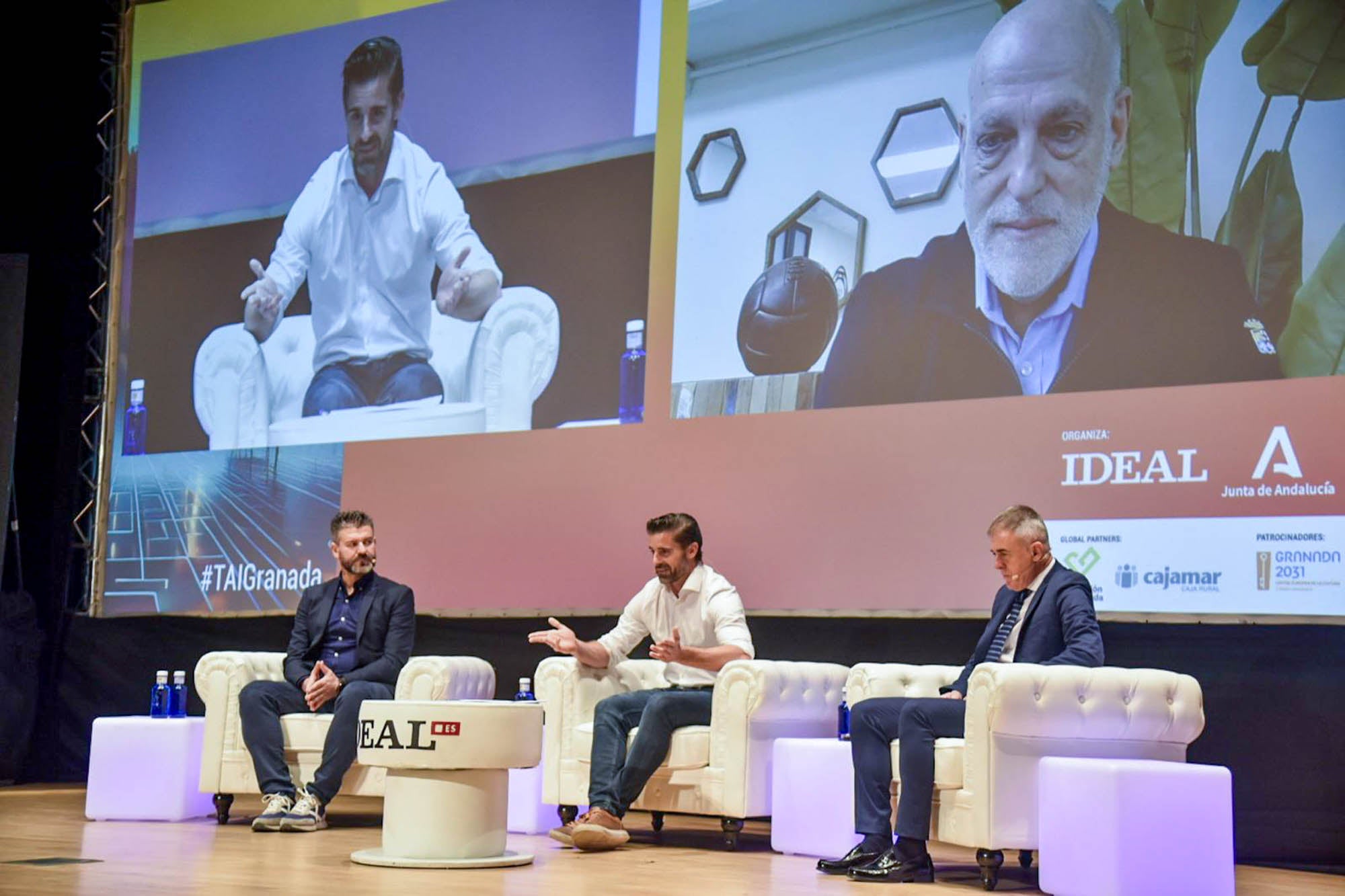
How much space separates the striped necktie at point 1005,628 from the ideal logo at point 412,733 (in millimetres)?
1476

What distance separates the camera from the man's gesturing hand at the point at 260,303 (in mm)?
6949

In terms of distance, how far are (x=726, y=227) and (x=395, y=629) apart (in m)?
1.92

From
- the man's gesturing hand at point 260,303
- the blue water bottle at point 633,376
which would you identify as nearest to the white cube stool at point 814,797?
the blue water bottle at point 633,376

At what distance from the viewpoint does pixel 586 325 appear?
6.02 metres

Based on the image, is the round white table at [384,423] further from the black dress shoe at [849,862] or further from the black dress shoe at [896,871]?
the black dress shoe at [896,871]

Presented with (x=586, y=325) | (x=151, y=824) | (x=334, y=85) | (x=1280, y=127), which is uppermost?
(x=334, y=85)

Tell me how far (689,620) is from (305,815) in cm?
138

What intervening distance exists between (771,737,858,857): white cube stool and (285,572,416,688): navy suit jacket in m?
1.44

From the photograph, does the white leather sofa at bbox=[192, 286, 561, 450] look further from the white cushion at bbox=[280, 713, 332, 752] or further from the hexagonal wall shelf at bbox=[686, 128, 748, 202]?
the white cushion at bbox=[280, 713, 332, 752]

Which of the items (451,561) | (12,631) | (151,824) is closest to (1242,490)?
(451,561)

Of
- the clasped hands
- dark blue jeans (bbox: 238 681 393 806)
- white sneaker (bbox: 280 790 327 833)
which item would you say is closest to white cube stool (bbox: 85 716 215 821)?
dark blue jeans (bbox: 238 681 393 806)

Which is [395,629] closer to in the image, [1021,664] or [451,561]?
[451,561]

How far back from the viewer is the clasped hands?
5.04m

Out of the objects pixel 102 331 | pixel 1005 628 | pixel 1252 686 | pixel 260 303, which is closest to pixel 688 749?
pixel 1005 628
